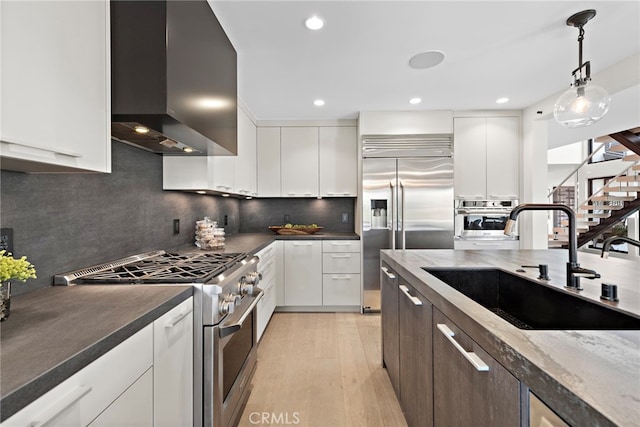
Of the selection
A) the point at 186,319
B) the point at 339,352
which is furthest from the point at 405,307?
the point at 339,352

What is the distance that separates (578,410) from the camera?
52 centimetres

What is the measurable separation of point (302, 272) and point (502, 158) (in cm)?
286

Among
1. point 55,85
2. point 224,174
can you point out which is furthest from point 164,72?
point 224,174

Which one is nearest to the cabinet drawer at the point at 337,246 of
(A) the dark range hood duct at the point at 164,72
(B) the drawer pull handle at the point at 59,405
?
(A) the dark range hood duct at the point at 164,72

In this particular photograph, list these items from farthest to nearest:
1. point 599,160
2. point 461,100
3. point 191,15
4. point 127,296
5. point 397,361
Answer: point 599,160 → point 461,100 → point 397,361 → point 191,15 → point 127,296

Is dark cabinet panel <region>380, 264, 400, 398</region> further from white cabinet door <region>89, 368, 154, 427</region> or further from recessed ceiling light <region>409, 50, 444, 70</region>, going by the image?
recessed ceiling light <region>409, 50, 444, 70</region>

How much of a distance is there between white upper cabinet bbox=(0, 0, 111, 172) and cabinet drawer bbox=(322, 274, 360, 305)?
2.98 metres

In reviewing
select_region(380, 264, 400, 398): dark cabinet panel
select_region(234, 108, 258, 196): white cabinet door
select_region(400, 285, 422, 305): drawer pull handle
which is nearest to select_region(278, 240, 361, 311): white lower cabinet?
select_region(234, 108, 258, 196): white cabinet door

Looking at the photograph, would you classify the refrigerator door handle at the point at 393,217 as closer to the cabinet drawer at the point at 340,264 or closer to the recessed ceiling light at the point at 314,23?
the cabinet drawer at the point at 340,264

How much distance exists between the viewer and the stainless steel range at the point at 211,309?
141 centimetres

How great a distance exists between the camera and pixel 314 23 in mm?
2023

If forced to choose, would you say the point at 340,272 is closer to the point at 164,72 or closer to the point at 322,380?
the point at 322,380

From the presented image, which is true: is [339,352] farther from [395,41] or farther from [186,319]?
[395,41]

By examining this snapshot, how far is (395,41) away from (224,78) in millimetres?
1257
